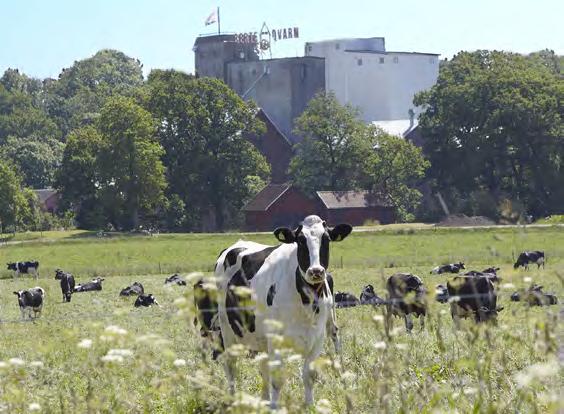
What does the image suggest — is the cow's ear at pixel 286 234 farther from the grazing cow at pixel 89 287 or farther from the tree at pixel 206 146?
the tree at pixel 206 146

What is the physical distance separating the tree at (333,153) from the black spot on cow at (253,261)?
78.5m

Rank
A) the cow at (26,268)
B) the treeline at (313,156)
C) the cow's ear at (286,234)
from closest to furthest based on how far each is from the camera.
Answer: the cow's ear at (286,234)
the cow at (26,268)
the treeline at (313,156)

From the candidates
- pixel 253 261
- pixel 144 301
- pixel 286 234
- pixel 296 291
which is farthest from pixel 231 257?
pixel 144 301

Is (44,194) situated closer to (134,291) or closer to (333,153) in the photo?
(333,153)

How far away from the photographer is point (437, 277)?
136 ft

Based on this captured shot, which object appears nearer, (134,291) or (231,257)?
(231,257)

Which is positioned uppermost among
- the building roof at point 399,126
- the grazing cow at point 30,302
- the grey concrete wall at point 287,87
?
the grey concrete wall at point 287,87

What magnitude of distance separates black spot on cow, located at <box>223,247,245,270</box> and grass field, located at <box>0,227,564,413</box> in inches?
38.8

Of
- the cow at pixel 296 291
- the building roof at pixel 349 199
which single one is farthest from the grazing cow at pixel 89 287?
the building roof at pixel 349 199

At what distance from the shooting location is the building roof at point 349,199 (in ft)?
290

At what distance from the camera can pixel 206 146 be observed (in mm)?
95438

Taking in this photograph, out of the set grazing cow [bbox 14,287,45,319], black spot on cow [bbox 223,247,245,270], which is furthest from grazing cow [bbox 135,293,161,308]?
black spot on cow [bbox 223,247,245,270]

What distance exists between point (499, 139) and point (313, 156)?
13.4 m

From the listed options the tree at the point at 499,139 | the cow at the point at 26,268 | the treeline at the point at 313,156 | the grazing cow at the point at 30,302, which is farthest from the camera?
the treeline at the point at 313,156
